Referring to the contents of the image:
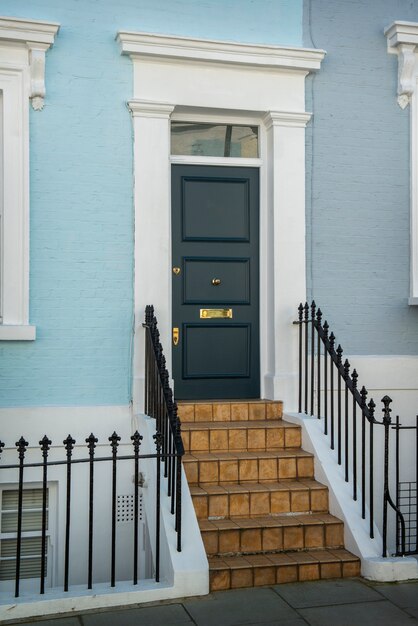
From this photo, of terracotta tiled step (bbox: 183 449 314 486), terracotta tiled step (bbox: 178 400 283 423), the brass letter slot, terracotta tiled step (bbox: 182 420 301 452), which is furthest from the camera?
the brass letter slot

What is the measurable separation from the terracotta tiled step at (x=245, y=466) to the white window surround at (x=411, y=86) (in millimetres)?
2216

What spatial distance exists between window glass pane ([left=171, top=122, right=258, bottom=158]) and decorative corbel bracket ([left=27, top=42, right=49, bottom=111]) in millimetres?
1372

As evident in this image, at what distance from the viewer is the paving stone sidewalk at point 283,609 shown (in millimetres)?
4828

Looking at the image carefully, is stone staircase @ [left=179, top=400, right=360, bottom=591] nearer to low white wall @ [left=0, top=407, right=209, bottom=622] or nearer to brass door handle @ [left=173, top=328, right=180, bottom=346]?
low white wall @ [left=0, top=407, right=209, bottom=622]

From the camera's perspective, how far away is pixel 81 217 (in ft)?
23.2

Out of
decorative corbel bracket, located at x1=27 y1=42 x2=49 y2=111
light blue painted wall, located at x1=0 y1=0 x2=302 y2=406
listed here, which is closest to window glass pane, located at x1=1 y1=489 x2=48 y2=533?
light blue painted wall, located at x1=0 y1=0 x2=302 y2=406

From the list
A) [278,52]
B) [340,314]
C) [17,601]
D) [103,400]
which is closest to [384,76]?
[278,52]

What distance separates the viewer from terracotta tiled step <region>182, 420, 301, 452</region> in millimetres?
6695

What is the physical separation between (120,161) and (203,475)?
2.97 metres

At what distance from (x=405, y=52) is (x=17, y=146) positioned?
12.9 feet

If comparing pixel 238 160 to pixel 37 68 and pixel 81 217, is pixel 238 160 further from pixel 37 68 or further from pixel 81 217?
pixel 37 68

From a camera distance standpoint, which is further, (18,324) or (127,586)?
(18,324)

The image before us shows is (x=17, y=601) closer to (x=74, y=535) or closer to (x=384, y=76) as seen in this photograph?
(x=74, y=535)

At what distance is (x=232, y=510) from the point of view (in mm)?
6094
